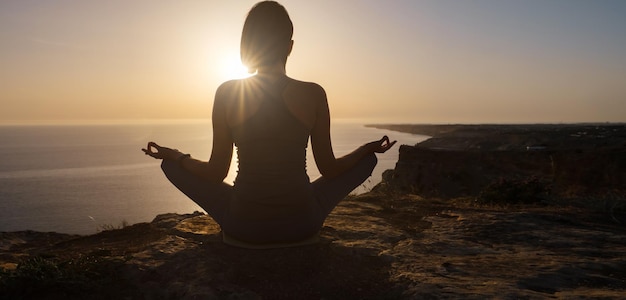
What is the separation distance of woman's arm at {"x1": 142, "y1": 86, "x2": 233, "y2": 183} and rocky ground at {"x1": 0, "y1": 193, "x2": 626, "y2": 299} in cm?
75

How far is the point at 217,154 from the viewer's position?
3.77 metres

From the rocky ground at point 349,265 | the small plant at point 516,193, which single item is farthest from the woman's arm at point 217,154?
the small plant at point 516,193

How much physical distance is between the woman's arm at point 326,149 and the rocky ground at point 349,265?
2.48 ft

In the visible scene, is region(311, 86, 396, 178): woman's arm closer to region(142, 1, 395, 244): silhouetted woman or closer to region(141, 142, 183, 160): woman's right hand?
region(142, 1, 395, 244): silhouetted woman

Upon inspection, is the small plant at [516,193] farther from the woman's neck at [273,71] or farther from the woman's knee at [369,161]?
the woman's neck at [273,71]

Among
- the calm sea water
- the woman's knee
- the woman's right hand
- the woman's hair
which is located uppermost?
the woman's hair

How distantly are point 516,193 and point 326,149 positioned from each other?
20.5ft

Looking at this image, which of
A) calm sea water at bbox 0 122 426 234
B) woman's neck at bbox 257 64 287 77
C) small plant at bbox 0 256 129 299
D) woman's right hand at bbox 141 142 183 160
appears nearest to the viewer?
small plant at bbox 0 256 129 299

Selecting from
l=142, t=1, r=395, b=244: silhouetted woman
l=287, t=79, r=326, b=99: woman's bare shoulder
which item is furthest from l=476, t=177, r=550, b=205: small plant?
l=287, t=79, r=326, b=99: woman's bare shoulder

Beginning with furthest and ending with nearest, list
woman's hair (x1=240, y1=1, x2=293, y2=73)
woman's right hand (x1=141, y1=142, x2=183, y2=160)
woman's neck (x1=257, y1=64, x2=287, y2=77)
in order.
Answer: woman's right hand (x1=141, y1=142, x2=183, y2=160)
woman's neck (x1=257, y1=64, x2=287, y2=77)
woman's hair (x1=240, y1=1, x2=293, y2=73)

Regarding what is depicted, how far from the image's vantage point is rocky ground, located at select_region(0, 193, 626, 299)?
10.2ft

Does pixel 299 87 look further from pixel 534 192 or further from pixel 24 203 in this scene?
pixel 24 203

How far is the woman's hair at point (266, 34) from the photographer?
347cm

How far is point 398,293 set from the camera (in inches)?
124
